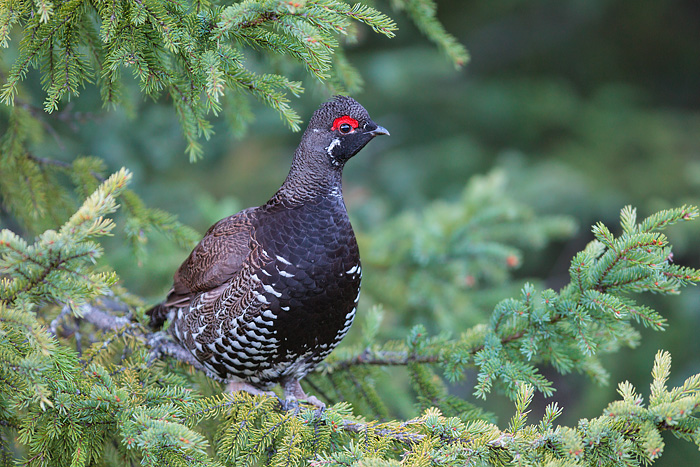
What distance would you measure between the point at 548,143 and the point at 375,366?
701 cm

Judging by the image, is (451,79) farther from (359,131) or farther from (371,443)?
(371,443)

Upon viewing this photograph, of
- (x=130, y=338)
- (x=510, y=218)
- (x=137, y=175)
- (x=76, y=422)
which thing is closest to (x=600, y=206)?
(x=510, y=218)

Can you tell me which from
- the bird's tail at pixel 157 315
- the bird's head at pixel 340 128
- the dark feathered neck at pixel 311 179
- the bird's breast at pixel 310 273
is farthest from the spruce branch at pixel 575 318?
the bird's tail at pixel 157 315

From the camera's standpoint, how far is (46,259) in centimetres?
194

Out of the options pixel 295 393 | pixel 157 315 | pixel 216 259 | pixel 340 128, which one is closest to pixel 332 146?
pixel 340 128

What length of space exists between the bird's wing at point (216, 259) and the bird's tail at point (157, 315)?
0.09 m

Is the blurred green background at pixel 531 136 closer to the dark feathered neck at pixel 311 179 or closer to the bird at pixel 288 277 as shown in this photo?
the bird at pixel 288 277

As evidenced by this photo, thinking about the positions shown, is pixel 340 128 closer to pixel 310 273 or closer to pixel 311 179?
pixel 311 179

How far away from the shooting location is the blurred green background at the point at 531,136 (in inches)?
248

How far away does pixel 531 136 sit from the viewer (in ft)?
29.6

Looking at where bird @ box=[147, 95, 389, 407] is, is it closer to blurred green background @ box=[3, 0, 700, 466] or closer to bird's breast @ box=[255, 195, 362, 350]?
bird's breast @ box=[255, 195, 362, 350]

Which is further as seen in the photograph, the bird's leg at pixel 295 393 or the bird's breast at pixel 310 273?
the bird's leg at pixel 295 393

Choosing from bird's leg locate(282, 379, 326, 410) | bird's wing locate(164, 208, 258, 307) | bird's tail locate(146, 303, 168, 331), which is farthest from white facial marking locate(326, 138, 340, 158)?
bird's tail locate(146, 303, 168, 331)

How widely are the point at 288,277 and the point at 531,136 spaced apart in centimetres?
725
